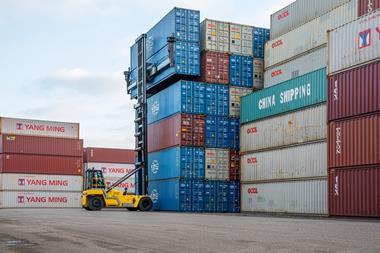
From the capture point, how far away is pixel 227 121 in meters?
37.9

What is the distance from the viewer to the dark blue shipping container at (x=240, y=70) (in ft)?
125

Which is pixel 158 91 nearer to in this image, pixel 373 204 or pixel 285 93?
pixel 285 93

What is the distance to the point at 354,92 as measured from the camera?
973 inches

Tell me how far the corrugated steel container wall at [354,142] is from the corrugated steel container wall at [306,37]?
22.0 feet

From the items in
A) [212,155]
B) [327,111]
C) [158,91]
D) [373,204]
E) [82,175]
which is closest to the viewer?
[373,204]

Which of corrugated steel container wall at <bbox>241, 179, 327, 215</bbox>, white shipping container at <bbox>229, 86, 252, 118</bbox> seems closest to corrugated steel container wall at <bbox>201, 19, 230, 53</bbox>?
white shipping container at <bbox>229, 86, 252, 118</bbox>

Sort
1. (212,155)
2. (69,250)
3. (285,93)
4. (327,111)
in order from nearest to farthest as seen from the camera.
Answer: (69,250)
(327,111)
(285,93)
(212,155)

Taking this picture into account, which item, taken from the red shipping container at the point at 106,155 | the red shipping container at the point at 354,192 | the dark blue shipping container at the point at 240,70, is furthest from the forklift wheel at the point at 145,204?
the red shipping container at the point at 106,155

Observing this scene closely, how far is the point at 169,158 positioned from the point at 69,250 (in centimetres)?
2877

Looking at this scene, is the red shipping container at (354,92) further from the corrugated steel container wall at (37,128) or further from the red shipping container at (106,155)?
the red shipping container at (106,155)

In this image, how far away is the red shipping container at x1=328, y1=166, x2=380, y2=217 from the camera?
2286 cm

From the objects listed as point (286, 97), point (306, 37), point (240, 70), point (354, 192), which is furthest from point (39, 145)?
point (354, 192)

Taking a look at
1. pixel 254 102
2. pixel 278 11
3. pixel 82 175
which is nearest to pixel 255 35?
pixel 278 11

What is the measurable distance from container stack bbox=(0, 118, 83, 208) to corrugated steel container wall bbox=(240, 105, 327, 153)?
26.3m
